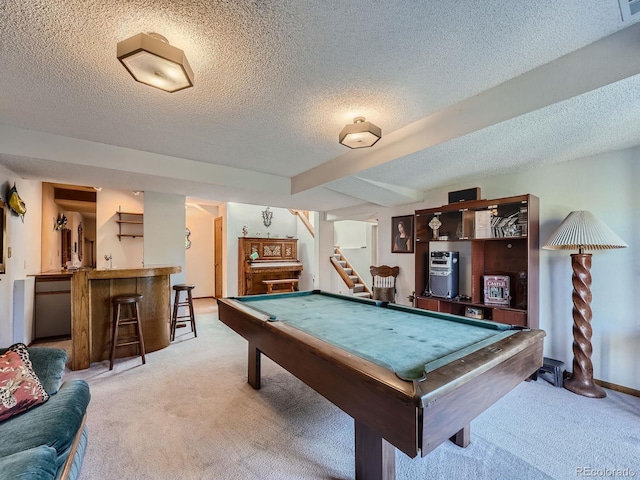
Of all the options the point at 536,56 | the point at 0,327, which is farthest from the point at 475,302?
→ the point at 0,327

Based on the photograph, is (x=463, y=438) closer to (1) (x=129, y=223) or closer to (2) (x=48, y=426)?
(2) (x=48, y=426)

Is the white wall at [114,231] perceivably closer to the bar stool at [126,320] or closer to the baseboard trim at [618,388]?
the bar stool at [126,320]

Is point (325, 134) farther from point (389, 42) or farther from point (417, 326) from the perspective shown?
point (417, 326)

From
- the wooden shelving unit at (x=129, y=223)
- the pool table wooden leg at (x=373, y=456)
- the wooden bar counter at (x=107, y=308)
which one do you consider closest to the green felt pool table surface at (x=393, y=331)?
the pool table wooden leg at (x=373, y=456)

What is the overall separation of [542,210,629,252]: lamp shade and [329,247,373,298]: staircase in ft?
13.1

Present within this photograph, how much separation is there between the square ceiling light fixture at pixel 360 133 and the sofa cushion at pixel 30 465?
2.43 metres

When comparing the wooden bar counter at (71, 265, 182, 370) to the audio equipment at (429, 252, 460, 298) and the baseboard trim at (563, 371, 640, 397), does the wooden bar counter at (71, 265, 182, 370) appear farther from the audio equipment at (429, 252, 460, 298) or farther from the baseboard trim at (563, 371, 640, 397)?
the baseboard trim at (563, 371, 640, 397)

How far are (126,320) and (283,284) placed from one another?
4.34 meters

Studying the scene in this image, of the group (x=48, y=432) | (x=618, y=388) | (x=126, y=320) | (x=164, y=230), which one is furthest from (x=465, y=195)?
(x=164, y=230)

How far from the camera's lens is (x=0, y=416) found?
143 centimetres

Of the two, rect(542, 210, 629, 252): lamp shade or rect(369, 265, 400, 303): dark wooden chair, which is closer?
rect(542, 210, 629, 252): lamp shade

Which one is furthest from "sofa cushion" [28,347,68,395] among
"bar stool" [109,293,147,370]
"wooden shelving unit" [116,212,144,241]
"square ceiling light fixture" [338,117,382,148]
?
"wooden shelving unit" [116,212,144,241]

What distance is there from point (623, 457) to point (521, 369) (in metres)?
1.11

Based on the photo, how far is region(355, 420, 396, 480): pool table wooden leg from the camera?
142 cm
